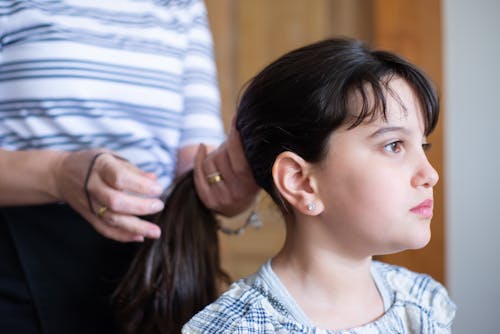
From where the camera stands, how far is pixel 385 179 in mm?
689

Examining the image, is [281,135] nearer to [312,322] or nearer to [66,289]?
[312,322]

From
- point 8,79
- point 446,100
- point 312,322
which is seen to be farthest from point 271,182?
point 446,100

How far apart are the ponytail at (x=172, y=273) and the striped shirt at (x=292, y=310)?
0.12 metres

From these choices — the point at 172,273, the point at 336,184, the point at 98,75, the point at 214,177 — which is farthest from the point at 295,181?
the point at 98,75

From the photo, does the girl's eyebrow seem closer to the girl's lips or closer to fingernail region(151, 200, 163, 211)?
the girl's lips

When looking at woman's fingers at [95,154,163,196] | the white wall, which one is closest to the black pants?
woman's fingers at [95,154,163,196]

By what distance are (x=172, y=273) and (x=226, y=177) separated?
0.18 m

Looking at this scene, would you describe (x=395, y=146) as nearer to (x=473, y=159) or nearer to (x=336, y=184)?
(x=336, y=184)

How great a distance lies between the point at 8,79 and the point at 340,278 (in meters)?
0.59

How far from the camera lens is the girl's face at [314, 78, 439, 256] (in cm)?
69

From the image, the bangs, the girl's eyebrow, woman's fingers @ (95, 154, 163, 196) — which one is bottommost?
woman's fingers @ (95, 154, 163, 196)

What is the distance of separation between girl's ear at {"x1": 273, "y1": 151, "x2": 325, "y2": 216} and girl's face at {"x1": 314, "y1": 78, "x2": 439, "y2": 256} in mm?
27

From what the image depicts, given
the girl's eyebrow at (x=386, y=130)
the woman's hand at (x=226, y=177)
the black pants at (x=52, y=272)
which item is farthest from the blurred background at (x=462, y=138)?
the girl's eyebrow at (x=386, y=130)

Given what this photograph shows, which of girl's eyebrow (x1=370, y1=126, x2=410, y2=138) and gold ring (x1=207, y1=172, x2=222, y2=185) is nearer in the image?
girl's eyebrow (x1=370, y1=126, x2=410, y2=138)
